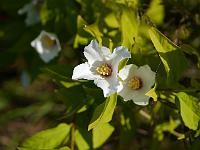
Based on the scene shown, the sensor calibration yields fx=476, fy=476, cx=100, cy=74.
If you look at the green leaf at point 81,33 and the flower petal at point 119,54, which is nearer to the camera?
the flower petal at point 119,54

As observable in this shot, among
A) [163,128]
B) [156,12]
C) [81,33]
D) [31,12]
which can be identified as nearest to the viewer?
[81,33]

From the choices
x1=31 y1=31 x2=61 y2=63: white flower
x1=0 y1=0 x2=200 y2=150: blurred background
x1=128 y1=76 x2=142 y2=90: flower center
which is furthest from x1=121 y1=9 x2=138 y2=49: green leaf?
x1=31 y1=31 x2=61 y2=63: white flower

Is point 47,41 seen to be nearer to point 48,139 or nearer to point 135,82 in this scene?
point 48,139

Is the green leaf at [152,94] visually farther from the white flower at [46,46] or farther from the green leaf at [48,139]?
the white flower at [46,46]

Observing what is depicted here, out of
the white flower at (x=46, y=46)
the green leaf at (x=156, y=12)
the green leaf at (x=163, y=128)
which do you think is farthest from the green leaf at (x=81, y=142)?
the green leaf at (x=156, y=12)

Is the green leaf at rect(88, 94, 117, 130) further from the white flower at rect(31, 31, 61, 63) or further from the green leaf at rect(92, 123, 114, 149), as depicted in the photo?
the white flower at rect(31, 31, 61, 63)

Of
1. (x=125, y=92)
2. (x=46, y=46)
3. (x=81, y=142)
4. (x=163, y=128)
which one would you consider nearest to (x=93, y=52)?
(x=125, y=92)
